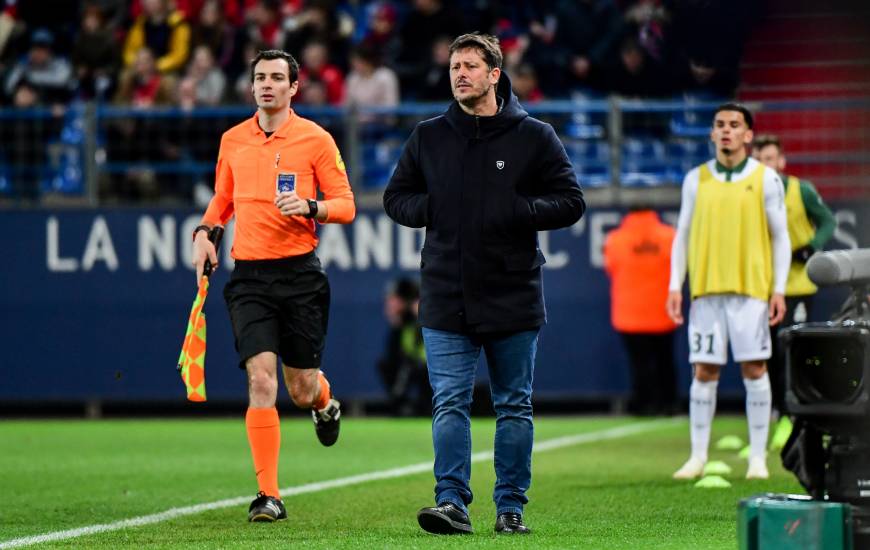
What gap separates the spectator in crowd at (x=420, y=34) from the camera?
739 inches

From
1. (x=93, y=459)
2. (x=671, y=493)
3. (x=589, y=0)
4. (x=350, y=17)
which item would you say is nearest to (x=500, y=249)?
(x=671, y=493)

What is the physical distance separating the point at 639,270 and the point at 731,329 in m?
6.07

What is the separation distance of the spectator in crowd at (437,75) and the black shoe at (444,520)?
1090cm

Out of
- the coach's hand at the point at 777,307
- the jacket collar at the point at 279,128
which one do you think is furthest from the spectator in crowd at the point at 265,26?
the jacket collar at the point at 279,128

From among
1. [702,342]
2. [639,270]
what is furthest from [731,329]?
[639,270]

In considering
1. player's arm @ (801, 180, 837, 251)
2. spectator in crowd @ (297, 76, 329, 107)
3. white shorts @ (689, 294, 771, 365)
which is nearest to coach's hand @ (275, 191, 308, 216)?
white shorts @ (689, 294, 771, 365)

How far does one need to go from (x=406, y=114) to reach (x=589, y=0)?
270 centimetres

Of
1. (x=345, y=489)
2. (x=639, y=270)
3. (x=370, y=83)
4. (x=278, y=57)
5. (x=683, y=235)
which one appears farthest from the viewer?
(x=370, y=83)

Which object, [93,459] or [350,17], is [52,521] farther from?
[350,17]

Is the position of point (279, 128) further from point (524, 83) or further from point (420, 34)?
point (420, 34)

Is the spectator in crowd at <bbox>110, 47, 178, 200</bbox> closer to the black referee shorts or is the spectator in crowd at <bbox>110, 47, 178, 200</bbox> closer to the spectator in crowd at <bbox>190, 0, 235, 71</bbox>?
the spectator in crowd at <bbox>190, 0, 235, 71</bbox>

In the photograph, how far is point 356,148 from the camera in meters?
17.2

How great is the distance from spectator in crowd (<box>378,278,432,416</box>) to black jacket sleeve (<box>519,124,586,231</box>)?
9353 millimetres

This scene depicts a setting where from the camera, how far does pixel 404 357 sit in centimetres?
1733
